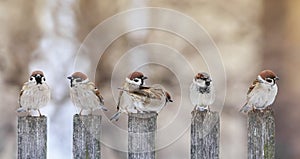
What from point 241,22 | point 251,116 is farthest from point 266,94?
point 241,22

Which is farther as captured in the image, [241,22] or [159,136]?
[241,22]

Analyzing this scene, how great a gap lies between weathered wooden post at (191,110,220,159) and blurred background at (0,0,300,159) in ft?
2.81

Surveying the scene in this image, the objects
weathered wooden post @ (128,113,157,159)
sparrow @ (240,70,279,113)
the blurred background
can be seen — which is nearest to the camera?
weathered wooden post @ (128,113,157,159)

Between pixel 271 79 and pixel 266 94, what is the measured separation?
0.15ft

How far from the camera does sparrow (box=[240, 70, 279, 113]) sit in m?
1.17

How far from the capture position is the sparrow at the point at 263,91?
1173 mm

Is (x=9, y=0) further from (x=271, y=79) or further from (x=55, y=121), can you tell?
(x=271, y=79)

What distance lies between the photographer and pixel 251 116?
3.50 feet

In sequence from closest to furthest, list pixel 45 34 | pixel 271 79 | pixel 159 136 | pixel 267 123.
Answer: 1. pixel 267 123
2. pixel 271 79
3. pixel 159 136
4. pixel 45 34

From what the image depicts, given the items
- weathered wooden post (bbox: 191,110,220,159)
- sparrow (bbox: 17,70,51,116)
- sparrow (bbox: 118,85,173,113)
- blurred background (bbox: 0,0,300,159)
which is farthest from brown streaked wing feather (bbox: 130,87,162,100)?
blurred background (bbox: 0,0,300,159)

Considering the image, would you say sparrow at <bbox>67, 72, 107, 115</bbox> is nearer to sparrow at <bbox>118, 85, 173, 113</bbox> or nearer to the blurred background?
sparrow at <bbox>118, 85, 173, 113</bbox>

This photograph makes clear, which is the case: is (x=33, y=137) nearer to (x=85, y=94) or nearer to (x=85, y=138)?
(x=85, y=138)

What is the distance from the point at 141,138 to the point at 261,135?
0.23 meters

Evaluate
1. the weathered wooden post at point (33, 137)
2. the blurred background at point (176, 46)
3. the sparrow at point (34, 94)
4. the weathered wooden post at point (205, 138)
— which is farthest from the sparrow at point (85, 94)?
the blurred background at point (176, 46)
